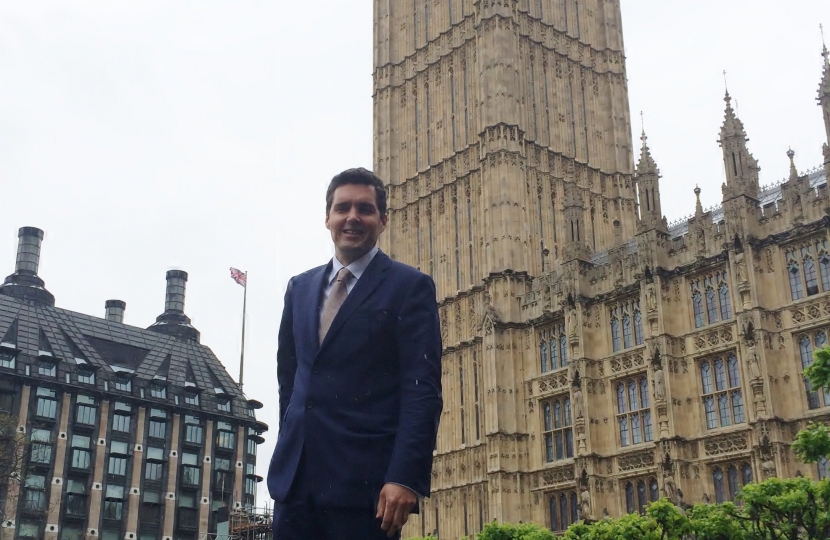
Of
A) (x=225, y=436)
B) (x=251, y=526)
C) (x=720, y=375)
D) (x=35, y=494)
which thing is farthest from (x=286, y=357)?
Answer: (x=225, y=436)

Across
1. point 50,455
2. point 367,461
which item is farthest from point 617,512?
point 50,455

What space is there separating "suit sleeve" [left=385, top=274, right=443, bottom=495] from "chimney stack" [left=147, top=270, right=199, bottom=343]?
8007 centimetres

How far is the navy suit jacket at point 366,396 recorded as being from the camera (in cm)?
496

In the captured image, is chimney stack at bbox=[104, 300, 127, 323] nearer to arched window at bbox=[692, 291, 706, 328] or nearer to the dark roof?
the dark roof

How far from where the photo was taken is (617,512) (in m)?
39.2

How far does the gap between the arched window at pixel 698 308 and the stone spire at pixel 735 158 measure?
4.09 metres

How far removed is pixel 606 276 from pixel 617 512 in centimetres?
1017

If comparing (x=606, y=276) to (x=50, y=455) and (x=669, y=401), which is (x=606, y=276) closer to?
(x=669, y=401)

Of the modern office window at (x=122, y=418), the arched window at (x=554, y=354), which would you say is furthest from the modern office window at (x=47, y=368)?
the arched window at (x=554, y=354)

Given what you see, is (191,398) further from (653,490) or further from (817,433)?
(817,433)

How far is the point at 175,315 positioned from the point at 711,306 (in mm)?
58514

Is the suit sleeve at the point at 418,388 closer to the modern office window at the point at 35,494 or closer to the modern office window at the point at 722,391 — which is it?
the modern office window at the point at 722,391

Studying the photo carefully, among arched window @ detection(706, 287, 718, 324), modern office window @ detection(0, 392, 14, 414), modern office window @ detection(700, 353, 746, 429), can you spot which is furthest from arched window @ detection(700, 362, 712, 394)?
modern office window @ detection(0, 392, 14, 414)

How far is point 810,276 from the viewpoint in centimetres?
3494
